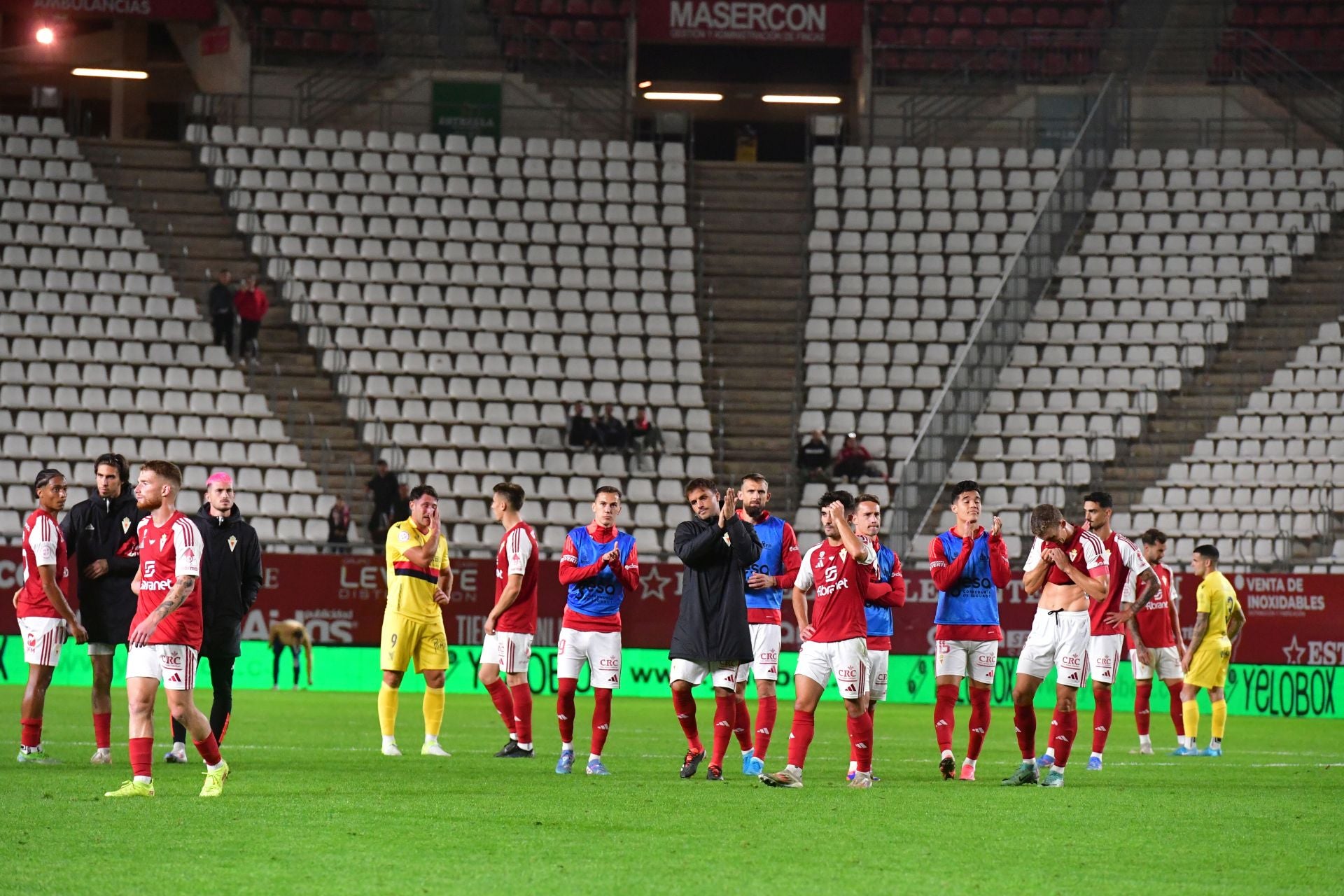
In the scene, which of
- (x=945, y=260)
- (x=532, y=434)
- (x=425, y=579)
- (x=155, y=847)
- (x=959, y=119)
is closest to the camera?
(x=155, y=847)

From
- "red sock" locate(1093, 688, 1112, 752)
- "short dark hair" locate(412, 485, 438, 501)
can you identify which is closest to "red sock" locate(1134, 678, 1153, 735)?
"red sock" locate(1093, 688, 1112, 752)

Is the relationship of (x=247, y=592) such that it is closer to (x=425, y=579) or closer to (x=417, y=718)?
(x=425, y=579)

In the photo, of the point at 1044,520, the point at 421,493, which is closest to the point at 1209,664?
the point at 1044,520

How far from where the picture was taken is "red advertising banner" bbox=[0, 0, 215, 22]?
35500 mm

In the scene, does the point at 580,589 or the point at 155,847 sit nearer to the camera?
the point at 155,847

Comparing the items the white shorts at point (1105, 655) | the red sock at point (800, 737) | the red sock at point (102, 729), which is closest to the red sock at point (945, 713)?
the white shorts at point (1105, 655)

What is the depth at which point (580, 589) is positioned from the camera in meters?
13.8

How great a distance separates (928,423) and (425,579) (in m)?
13.4

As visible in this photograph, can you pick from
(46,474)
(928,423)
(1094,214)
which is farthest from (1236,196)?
(46,474)

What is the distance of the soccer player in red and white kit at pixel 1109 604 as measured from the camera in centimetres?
1362

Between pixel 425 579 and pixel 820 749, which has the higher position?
pixel 425 579

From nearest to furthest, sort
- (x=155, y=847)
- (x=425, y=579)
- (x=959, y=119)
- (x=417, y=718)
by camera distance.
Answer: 1. (x=155, y=847)
2. (x=425, y=579)
3. (x=417, y=718)
4. (x=959, y=119)

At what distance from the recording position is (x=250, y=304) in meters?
30.2

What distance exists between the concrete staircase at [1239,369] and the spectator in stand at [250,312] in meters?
14.4
